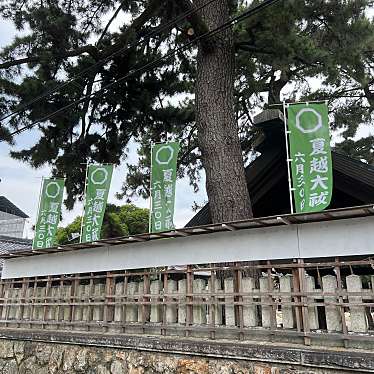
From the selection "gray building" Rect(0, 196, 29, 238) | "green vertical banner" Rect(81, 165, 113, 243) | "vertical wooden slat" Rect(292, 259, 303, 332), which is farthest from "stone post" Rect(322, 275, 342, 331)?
"gray building" Rect(0, 196, 29, 238)

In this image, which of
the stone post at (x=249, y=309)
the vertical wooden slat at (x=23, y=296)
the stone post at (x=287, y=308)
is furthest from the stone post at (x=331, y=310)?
the vertical wooden slat at (x=23, y=296)

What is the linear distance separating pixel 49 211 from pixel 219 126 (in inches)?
165

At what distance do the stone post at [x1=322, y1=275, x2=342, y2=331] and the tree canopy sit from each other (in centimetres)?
435

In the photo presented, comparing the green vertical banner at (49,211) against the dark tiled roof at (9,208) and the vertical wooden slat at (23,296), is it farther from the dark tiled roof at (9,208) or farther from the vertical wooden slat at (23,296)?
the dark tiled roof at (9,208)

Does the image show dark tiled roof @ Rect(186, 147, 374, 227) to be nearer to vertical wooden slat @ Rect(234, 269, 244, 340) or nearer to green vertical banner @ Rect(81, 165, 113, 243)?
green vertical banner @ Rect(81, 165, 113, 243)

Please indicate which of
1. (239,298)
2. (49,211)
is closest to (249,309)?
(239,298)

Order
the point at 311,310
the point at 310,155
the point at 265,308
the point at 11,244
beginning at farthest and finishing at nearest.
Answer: the point at 11,244, the point at 310,155, the point at 265,308, the point at 311,310

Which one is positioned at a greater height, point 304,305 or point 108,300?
point 108,300

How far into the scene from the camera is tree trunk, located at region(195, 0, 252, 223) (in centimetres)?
611

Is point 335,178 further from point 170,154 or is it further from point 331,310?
point 331,310

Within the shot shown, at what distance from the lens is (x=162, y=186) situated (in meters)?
6.72

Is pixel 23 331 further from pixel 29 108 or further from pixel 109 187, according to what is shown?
pixel 29 108

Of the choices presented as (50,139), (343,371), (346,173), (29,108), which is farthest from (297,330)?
(50,139)

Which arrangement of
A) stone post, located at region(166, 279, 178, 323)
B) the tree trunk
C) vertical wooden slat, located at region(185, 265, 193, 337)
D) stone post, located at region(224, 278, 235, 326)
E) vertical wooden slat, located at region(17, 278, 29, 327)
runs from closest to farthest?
stone post, located at region(224, 278, 235, 326)
vertical wooden slat, located at region(185, 265, 193, 337)
stone post, located at region(166, 279, 178, 323)
the tree trunk
vertical wooden slat, located at region(17, 278, 29, 327)
